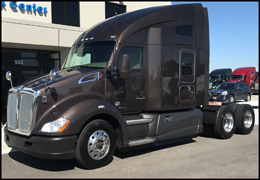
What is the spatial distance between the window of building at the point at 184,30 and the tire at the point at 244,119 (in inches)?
119

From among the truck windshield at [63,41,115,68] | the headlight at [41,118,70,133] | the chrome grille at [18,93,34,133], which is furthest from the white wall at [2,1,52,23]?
the headlight at [41,118,70,133]

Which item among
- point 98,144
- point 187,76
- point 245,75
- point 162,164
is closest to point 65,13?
point 187,76

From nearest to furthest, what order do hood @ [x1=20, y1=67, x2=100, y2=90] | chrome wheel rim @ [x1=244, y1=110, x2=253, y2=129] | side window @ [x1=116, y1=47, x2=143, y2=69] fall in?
1. hood @ [x1=20, y1=67, x2=100, y2=90]
2. side window @ [x1=116, y1=47, x2=143, y2=69]
3. chrome wheel rim @ [x1=244, y1=110, x2=253, y2=129]

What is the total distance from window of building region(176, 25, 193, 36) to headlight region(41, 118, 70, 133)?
3659 mm

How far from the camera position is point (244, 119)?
8516 mm

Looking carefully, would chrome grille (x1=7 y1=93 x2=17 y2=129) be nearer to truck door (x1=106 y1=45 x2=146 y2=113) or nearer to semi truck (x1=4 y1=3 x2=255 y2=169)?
semi truck (x1=4 y1=3 x2=255 y2=169)

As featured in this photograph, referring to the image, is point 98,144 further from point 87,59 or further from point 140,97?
point 87,59

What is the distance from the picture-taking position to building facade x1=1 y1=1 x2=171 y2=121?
1131 centimetres

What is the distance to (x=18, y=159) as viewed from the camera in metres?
5.99

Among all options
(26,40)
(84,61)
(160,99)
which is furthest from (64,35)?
(160,99)

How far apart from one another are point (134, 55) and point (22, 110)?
264 centimetres

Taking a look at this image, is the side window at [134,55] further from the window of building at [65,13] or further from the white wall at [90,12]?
Result: the white wall at [90,12]

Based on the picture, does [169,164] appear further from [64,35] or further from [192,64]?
[64,35]

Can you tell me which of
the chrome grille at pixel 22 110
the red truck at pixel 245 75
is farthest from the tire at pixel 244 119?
the red truck at pixel 245 75
